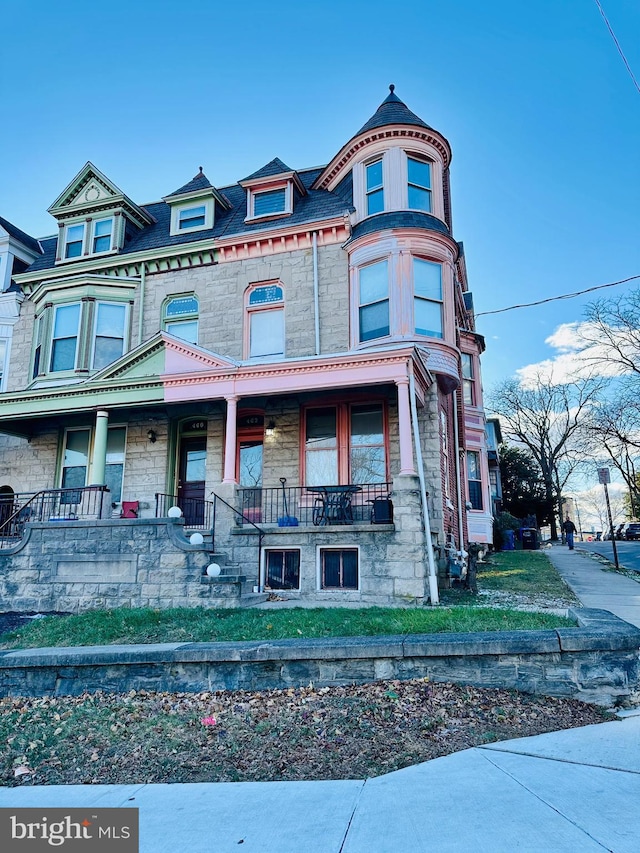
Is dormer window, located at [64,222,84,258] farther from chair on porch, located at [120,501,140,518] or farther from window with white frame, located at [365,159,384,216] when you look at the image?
window with white frame, located at [365,159,384,216]

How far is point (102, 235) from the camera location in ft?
56.1

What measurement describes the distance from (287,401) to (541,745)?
997 centimetres

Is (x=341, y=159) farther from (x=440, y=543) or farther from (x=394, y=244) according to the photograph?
(x=440, y=543)

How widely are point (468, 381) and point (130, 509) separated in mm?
14057

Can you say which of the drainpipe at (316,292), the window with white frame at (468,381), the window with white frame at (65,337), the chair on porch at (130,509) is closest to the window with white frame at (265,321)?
the drainpipe at (316,292)

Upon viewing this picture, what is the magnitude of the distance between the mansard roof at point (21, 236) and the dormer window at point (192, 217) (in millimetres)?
4954

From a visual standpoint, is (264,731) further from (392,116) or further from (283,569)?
(392,116)

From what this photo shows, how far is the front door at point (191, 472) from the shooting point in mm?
14477

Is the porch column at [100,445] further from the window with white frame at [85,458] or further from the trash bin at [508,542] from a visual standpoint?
the trash bin at [508,542]

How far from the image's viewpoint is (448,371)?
13.4 m

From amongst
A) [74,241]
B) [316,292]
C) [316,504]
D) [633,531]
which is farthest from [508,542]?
[74,241]

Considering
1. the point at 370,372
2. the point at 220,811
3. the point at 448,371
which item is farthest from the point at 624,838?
the point at 448,371

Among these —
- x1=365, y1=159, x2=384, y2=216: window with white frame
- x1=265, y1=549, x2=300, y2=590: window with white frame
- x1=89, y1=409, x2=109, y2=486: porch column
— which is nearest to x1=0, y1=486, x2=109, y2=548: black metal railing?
x1=89, y1=409, x2=109, y2=486: porch column

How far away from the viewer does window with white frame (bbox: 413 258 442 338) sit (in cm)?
1355
